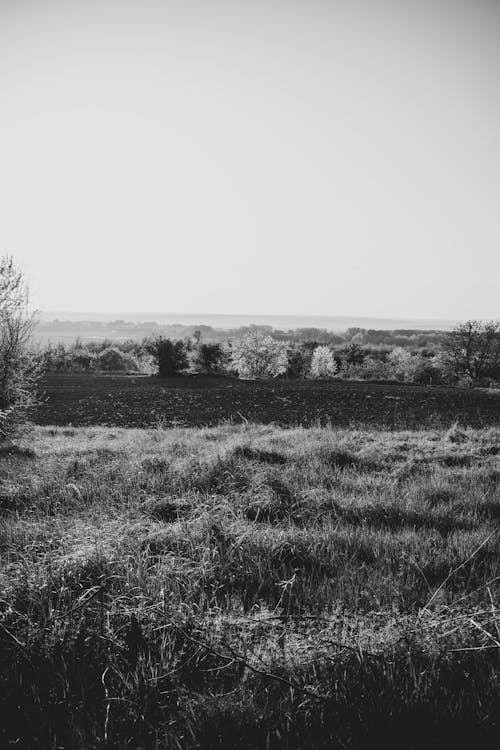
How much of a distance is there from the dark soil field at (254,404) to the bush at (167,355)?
5.14 metres

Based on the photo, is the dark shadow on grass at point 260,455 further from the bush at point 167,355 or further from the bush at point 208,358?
the bush at point 208,358

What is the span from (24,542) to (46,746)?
2.07 meters

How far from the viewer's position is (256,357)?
52.6m

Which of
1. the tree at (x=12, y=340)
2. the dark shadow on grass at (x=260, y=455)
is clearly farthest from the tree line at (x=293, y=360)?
the dark shadow on grass at (x=260, y=455)

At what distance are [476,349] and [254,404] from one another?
35141 mm

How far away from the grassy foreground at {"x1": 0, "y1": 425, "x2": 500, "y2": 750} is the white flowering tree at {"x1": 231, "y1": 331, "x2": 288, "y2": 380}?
47351mm

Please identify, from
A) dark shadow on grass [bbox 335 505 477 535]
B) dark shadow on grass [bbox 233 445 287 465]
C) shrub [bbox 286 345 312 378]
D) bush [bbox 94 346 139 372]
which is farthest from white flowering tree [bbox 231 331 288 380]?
dark shadow on grass [bbox 335 505 477 535]

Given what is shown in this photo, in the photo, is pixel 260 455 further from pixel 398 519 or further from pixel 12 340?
pixel 12 340

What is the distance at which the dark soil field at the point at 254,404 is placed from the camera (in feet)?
71.5

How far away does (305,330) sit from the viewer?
148875 millimetres

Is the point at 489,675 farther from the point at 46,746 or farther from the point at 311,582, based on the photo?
the point at 46,746

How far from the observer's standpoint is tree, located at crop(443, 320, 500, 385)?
5019 centimetres

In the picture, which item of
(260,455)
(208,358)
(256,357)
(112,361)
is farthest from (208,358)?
(260,455)

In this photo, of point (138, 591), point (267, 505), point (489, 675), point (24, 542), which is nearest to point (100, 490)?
point (24, 542)
